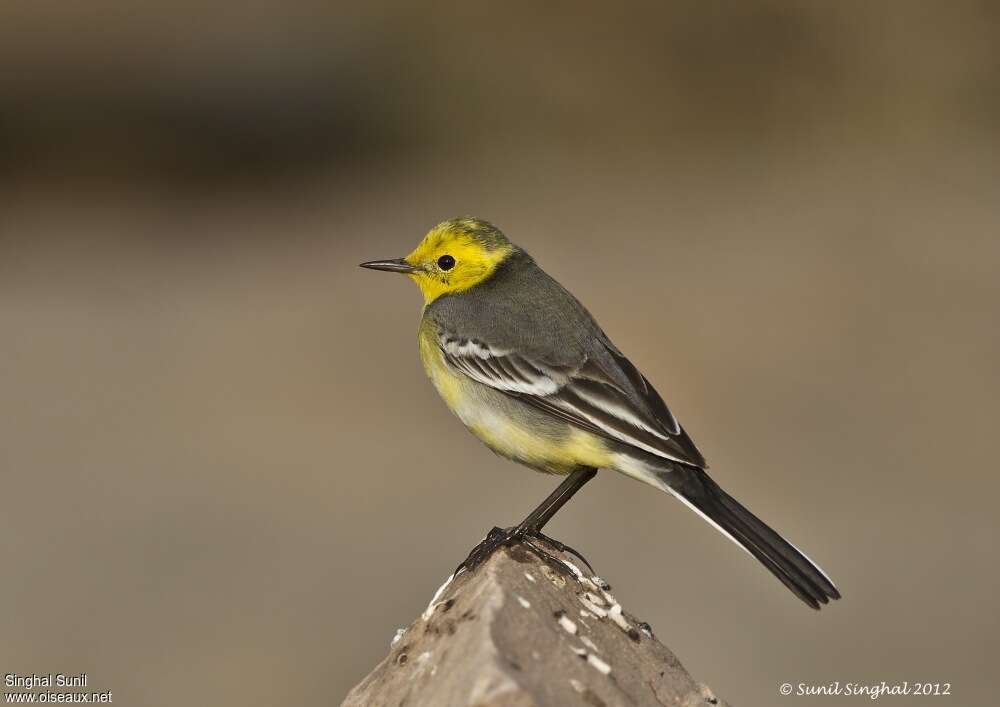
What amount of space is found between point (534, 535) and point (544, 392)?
0.73 m

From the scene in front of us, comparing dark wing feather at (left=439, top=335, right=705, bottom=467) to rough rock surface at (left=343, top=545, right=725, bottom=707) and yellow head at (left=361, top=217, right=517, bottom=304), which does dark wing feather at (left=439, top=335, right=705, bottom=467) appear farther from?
rough rock surface at (left=343, top=545, right=725, bottom=707)

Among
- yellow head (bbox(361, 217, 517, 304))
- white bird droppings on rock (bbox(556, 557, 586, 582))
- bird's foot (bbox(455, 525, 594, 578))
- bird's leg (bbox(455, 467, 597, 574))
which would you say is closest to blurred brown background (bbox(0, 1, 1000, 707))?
yellow head (bbox(361, 217, 517, 304))

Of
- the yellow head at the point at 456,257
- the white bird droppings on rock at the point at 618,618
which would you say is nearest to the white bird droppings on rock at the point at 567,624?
the white bird droppings on rock at the point at 618,618

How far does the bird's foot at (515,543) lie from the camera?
19.1 ft

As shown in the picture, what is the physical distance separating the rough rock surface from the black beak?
2.14m

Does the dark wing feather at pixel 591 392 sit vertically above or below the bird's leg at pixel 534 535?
above

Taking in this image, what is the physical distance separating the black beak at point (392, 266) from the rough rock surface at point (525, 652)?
214 cm

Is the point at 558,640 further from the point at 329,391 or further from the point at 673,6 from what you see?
the point at 673,6

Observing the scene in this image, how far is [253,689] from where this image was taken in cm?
1202

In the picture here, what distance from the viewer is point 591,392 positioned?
6570mm

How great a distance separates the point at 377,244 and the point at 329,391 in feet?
13.1

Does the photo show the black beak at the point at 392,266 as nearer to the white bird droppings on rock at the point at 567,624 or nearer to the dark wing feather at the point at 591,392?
the dark wing feather at the point at 591,392

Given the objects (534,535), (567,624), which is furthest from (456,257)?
(567,624)

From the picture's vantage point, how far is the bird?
617 cm
